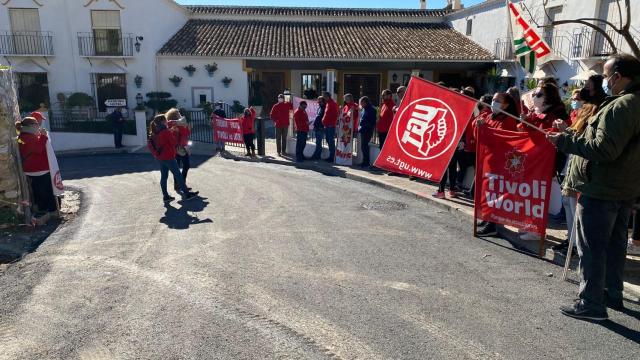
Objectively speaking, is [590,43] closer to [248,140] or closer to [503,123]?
[248,140]

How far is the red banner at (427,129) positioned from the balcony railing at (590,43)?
42.6ft

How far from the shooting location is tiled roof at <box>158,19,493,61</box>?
2272 centimetres

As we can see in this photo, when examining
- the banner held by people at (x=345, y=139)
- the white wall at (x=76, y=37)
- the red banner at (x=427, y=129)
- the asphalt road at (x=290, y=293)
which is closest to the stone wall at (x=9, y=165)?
the asphalt road at (x=290, y=293)

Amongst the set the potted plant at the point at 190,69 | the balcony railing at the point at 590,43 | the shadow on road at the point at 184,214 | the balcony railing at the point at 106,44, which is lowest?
the shadow on road at the point at 184,214

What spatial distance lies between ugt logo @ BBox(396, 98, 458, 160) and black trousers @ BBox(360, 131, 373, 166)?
4.44 metres

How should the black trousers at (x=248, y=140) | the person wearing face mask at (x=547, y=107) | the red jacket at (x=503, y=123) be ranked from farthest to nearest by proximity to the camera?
the black trousers at (x=248, y=140), the red jacket at (x=503, y=123), the person wearing face mask at (x=547, y=107)

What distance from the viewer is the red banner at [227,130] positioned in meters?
14.1

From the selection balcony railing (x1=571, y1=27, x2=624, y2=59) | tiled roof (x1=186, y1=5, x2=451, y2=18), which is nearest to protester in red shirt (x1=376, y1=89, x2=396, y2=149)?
balcony railing (x1=571, y1=27, x2=624, y2=59)

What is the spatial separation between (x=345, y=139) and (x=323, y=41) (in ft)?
48.5

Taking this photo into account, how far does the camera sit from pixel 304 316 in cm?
397

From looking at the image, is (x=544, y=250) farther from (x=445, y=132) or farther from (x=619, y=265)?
(x=445, y=132)

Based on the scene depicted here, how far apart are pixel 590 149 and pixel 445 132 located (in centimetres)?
237

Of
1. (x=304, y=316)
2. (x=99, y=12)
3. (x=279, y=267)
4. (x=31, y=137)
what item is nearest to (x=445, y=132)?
(x=279, y=267)

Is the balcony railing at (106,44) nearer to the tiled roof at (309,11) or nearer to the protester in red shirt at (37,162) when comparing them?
the tiled roof at (309,11)
